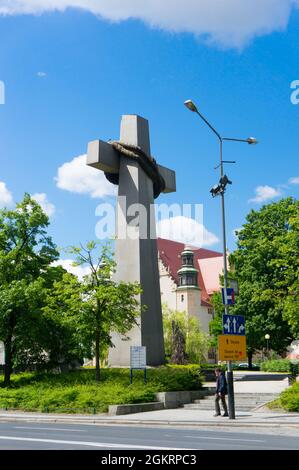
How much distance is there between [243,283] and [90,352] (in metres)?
26.4

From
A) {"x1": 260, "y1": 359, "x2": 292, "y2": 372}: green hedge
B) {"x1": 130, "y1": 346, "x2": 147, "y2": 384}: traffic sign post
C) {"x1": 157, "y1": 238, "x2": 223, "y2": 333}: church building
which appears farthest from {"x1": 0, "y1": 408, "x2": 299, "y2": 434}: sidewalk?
{"x1": 157, "y1": 238, "x2": 223, "y2": 333}: church building

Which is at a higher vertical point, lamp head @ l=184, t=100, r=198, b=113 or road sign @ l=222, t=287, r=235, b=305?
lamp head @ l=184, t=100, r=198, b=113

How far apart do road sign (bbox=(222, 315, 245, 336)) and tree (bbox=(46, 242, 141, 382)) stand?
7.51m

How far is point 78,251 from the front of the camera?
28.7 m

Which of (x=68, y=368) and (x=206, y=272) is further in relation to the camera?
(x=206, y=272)

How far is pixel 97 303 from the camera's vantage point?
1086 inches

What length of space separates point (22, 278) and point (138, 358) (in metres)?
9.13

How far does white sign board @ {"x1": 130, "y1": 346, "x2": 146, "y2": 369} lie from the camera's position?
2678 centimetres

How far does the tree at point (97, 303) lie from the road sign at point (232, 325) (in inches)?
296

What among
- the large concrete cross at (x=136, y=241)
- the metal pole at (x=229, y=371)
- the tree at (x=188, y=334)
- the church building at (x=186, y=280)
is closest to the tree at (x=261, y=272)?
the tree at (x=188, y=334)

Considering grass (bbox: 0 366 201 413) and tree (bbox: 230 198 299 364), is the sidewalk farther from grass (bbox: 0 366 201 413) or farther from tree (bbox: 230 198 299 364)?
tree (bbox: 230 198 299 364)

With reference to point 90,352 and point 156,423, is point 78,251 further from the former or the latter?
point 156,423

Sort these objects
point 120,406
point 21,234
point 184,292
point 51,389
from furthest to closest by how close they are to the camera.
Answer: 1. point 184,292
2. point 21,234
3. point 51,389
4. point 120,406

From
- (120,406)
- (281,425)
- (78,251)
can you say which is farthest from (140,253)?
(281,425)
